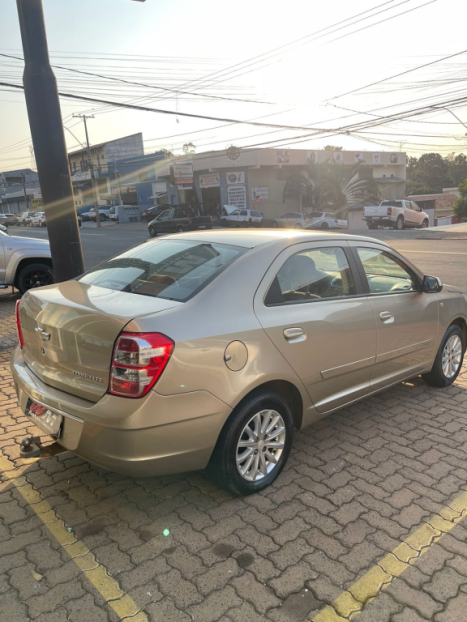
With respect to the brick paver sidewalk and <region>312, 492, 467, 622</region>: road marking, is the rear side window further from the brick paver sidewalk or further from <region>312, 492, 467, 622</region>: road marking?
<region>312, 492, 467, 622</region>: road marking

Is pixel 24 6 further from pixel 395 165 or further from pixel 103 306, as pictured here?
pixel 395 165

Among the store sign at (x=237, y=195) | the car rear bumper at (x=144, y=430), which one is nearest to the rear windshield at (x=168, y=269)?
the car rear bumper at (x=144, y=430)

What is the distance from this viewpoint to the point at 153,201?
4966 centimetres

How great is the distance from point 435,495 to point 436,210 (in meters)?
49.9

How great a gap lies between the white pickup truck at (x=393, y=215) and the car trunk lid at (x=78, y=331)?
96.2 ft

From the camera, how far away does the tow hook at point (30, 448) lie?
2738mm

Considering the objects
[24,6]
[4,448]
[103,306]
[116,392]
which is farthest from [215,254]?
[24,6]

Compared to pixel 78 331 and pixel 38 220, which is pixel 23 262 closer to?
pixel 78 331

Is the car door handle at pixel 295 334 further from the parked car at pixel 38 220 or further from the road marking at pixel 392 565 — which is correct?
the parked car at pixel 38 220

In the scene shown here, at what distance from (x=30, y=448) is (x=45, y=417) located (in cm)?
20

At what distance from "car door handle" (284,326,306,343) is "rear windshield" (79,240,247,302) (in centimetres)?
57

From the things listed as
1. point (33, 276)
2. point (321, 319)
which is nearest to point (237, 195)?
point (33, 276)

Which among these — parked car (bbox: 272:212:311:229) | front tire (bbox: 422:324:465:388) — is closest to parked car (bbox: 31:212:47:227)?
parked car (bbox: 272:212:311:229)

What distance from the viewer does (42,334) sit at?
113 inches
